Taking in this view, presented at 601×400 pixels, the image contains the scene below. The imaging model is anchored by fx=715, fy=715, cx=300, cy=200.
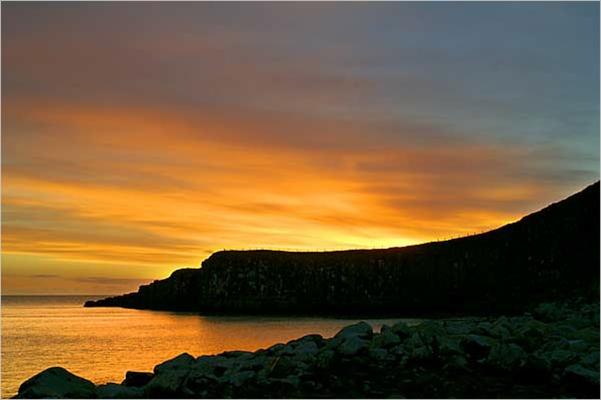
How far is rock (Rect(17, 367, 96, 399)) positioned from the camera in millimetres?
14305

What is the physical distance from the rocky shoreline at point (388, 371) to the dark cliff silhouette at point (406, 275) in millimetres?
54377

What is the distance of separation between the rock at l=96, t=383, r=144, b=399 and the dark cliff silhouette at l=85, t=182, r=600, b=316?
58.7m

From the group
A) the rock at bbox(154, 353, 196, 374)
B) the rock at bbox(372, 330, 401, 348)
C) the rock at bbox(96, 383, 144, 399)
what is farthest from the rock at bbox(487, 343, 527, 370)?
the rock at bbox(96, 383, 144, 399)

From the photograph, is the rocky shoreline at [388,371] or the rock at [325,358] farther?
the rock at [325,358]

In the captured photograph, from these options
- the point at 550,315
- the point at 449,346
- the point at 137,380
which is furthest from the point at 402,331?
the point at 550,315

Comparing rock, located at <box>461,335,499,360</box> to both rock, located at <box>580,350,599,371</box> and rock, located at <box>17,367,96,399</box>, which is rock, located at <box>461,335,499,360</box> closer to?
rock, located at <box>580,350,599,371</box>

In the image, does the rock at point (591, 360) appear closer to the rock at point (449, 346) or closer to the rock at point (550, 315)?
the rock at point (449, 346)

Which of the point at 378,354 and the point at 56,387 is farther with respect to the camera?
the point at 378,354

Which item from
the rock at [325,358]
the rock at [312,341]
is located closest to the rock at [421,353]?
the rock at [325,358]

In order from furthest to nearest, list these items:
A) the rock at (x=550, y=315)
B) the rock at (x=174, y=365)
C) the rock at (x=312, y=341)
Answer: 1. the rock at (x=550, y=315)
2. the rock at (x=312, y=341)
3. the rock at (x=174, y=365)

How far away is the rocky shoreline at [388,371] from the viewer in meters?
13.9

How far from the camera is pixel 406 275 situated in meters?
124

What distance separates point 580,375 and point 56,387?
10.5 m

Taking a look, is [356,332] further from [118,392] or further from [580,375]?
[118,392]
